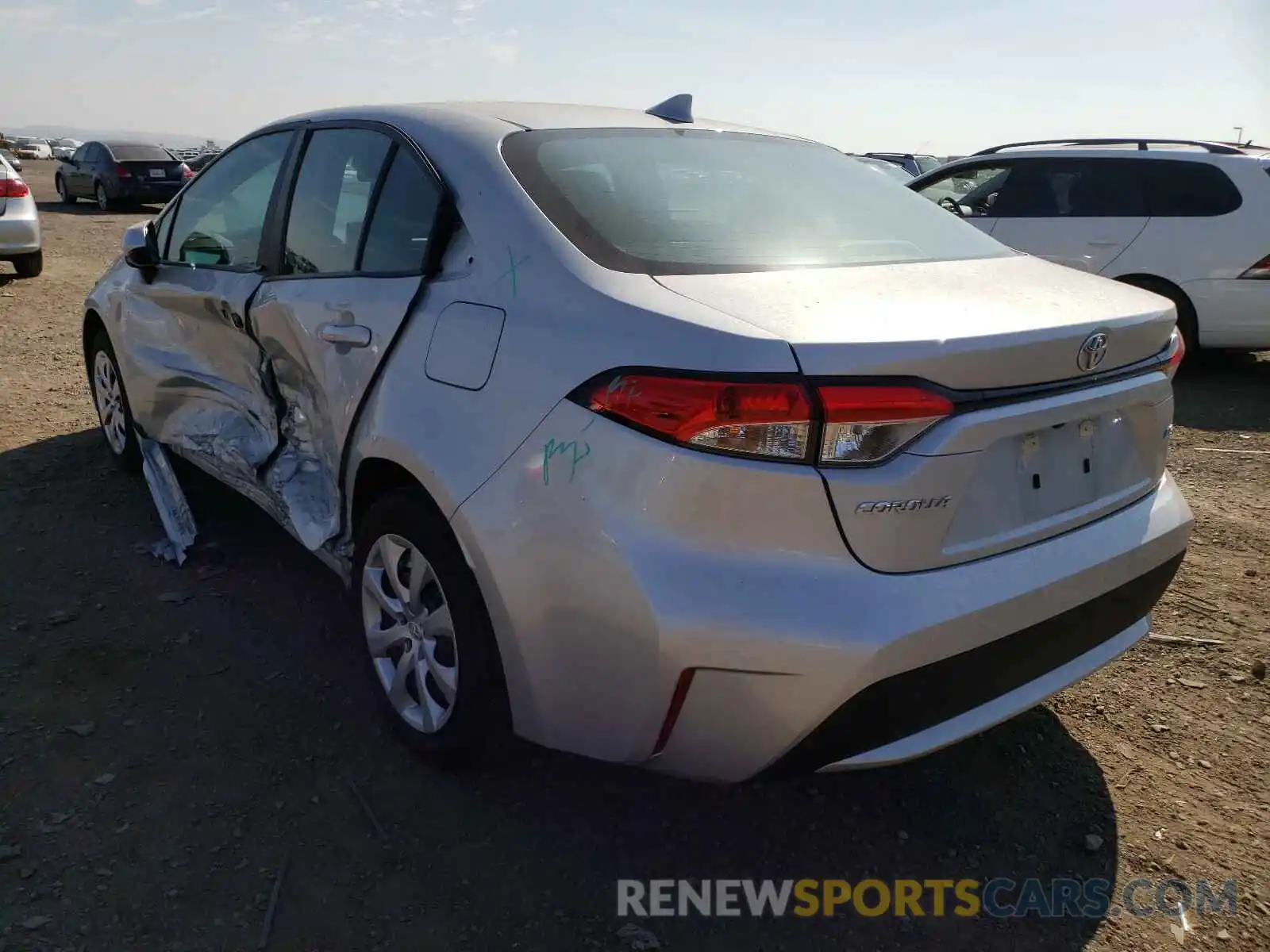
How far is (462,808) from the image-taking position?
2.45 m

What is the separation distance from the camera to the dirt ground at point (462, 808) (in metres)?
2.11

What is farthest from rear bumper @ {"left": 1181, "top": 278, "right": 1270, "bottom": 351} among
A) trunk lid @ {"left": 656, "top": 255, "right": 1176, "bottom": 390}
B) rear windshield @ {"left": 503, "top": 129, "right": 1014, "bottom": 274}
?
trunk lid @ {"left": 656, "top": 255, "right": 1176, "bottom": 390}

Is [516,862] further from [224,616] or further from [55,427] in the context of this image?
[55,427]

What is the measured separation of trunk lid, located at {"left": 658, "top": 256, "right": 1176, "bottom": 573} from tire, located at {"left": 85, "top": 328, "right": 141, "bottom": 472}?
11.0 ft

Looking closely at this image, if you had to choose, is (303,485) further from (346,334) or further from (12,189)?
(12,189)

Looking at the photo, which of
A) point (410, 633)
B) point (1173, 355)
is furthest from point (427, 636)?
point (1173, 355)

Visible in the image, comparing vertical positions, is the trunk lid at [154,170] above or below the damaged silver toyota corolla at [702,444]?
above

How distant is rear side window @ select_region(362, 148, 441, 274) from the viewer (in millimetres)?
2539

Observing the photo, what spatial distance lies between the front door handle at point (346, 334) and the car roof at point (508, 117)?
59 cm

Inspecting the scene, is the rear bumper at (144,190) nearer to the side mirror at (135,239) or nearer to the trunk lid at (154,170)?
the trunk lid at (154,170)

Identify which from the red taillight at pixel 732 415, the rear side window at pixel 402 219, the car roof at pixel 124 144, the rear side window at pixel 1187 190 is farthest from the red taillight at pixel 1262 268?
the car roof at pixel 124 144

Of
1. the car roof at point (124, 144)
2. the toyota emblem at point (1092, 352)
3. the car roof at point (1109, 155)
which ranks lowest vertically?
the toyota emblem at point (1092, 352)

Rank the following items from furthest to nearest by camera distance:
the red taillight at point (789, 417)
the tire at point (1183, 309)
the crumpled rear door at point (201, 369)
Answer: the tire at point (1183, 309), the crumpled rear door at point (201, 369), the red taillight at point (789, 417)

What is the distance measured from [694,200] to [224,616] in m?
2.19
